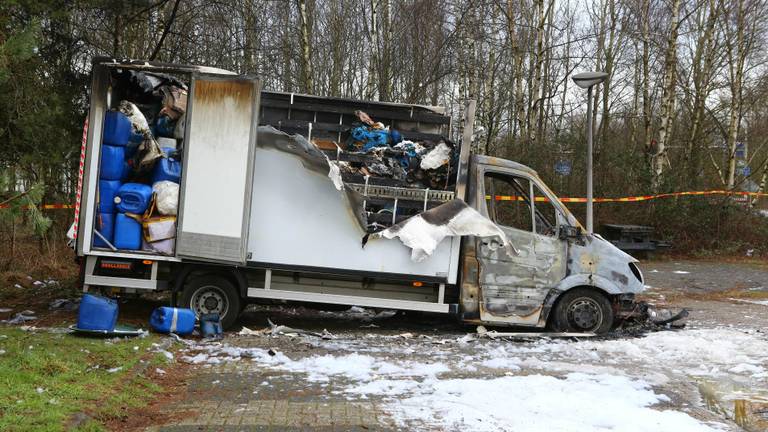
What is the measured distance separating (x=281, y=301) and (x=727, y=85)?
815 inches

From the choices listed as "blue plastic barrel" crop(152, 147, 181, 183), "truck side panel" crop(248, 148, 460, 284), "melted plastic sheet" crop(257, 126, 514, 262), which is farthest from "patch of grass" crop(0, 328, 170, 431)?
"melted plastic sheet" crop(257, 126, 514, 262)

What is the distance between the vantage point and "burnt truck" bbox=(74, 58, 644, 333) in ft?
27.7

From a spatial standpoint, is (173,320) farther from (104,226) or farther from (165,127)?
(165,127)

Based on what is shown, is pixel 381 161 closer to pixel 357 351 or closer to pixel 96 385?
pixel 357 351

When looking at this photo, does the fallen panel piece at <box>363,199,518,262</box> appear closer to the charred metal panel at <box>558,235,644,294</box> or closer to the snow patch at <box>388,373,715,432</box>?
the charred metal panel at <box>558,235,644,294</box>

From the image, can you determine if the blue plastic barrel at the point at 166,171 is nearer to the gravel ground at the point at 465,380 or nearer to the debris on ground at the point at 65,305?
the gravel ground at the point at 465,380

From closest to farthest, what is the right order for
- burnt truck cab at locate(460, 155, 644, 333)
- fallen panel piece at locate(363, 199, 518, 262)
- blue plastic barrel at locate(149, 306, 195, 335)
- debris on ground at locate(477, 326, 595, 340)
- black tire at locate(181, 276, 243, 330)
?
blue plastic barrel at locate(149, 306, 195, 335) < fallen panel piece at locate(363, 199, 518, 262) < black tire at locate(181, 276, 243, 330) < debris on ground at locate(477, 326, 595, 340) < burnt truck cab at locate(460, 155, 644, 333)

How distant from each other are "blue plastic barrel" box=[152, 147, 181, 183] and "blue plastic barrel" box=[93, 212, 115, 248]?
2.24 feet

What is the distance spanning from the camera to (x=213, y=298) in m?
8.96

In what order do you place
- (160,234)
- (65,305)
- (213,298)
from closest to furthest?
(160,234), (213,298), (65,305)

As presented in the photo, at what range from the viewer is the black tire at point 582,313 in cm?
927

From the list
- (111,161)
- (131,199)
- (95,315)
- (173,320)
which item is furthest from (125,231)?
(173,320)

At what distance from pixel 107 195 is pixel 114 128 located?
0.80 m

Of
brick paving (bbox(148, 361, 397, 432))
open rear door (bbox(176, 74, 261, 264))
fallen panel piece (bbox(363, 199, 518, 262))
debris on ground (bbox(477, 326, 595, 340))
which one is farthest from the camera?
debris on ground (bbox(477, 326, 595, 340))
